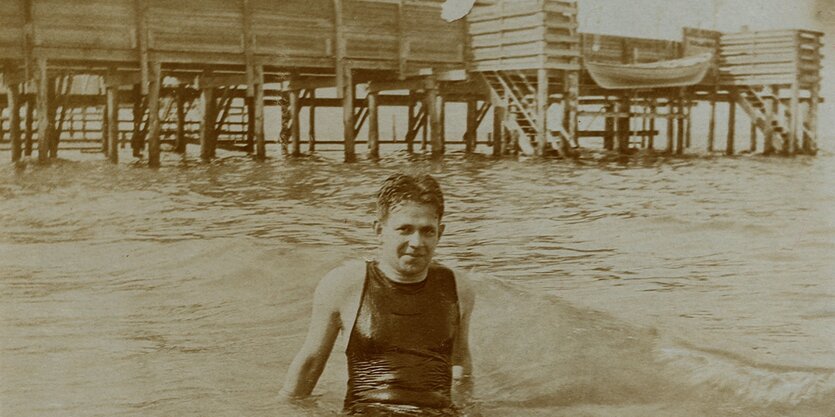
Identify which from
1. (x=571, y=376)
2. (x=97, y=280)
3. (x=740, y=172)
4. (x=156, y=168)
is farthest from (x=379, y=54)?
(x=571, y=376)

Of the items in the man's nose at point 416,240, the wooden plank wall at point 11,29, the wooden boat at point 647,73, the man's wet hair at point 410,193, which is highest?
the wooden plank wall at point 11,29

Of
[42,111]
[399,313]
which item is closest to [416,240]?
[399,313]

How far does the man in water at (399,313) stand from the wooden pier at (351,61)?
8757 mm

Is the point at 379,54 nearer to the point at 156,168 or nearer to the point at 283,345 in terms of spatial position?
the point at 156,168

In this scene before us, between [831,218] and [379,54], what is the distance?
7.40 m

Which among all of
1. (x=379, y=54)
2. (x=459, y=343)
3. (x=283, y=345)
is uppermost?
(x=379, y=54)

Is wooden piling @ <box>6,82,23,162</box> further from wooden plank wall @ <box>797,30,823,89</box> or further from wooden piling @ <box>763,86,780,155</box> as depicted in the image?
wooden piling @ <box>763,86,780,155</box>

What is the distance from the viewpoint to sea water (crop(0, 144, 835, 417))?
136 inches

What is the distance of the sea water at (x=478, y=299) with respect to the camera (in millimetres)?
3465

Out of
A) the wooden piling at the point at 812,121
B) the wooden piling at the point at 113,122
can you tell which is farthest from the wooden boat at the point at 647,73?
Result: the wooden piling at the point at 113,122

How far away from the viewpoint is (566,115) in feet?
51.1

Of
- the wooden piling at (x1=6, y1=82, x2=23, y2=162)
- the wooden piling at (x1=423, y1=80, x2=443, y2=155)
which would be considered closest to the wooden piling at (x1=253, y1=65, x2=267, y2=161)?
the wooden piling at (x1=423, y1=80, x2=443, y2=155)

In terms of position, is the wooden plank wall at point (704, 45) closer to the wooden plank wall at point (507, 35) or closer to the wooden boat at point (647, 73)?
the wooden boat at point (647, 73)

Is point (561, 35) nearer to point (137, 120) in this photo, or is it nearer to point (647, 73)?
point (647, 73)
